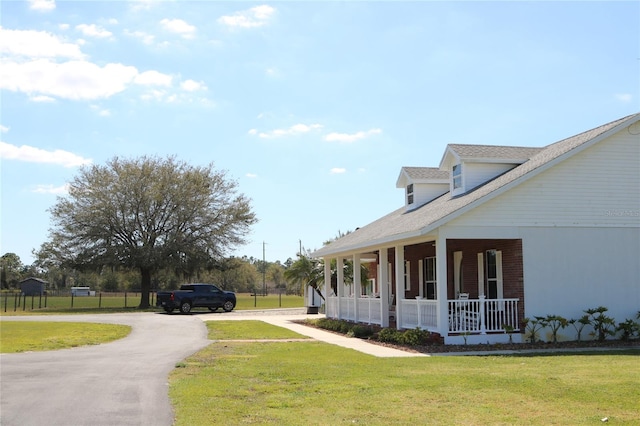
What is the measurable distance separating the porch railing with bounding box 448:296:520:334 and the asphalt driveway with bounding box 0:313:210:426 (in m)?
7.24

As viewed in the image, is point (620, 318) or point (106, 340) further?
point (106, 340)

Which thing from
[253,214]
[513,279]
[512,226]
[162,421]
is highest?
[253,214]

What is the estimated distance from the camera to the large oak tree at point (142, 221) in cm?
4881

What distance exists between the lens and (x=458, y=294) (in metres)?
23.1

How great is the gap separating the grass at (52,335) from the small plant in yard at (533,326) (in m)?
12.7

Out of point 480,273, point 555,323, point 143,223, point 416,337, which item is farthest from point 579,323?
point 143,223

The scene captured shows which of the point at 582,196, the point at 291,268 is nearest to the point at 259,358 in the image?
the point at 582,196

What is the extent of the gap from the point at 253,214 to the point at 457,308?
3476 cm

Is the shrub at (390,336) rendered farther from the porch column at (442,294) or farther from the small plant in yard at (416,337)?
the porch column at (442,294)

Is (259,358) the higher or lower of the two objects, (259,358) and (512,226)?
the lower

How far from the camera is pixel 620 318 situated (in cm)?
1911

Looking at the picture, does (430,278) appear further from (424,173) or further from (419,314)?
(419,314)

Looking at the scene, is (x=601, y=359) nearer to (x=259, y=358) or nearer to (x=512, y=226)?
(x=512, y=226)

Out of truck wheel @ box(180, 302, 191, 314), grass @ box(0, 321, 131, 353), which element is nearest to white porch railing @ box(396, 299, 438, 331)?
grass @ box(0, 321, 131, 353)
